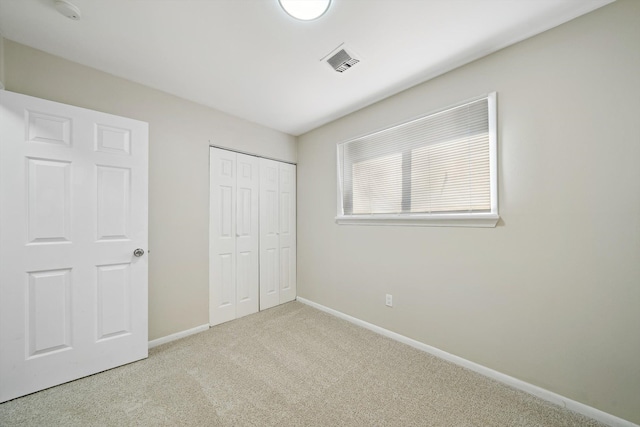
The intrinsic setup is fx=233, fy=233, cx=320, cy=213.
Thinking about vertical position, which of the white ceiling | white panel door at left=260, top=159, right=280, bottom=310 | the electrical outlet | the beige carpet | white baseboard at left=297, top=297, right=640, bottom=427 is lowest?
the beige carpet

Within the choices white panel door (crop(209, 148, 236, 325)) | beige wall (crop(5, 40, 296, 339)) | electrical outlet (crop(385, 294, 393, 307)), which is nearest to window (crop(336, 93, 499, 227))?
electrical outlet (crop(385, 294, 393, 307))

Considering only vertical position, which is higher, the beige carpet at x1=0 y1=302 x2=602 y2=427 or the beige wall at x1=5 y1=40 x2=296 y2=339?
the beige wall at x1=5 y1=40 x2=296 y2=339

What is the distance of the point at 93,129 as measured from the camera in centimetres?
191

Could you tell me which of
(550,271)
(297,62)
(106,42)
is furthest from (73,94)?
(550,271)

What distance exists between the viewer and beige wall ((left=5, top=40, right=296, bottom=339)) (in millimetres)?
2014

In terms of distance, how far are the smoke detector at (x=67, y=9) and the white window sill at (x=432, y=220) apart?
271 centimetres

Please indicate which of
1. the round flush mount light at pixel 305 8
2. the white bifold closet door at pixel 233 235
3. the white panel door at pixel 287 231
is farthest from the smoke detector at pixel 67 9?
the white panel door at pixel 287 231

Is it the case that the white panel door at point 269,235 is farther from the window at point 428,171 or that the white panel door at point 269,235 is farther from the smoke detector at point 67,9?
the smoke detector at point 67,9

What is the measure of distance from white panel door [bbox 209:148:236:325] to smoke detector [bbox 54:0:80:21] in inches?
55.3

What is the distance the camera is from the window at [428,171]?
1901 mm

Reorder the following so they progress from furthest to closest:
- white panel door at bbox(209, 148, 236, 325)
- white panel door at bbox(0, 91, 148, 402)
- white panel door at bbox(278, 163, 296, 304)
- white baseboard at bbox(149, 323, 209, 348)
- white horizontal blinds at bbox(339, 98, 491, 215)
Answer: white panel door at bbox(278, 163, 296, 304) → white panel door at bbox(209, 148, 236, 325) → white baseboard at bbox(149, 323, 209, 348) → white horizontal blinds at bbox(339, 98, 491, 215) → white panel door at bbox(0, 91, 148, 402)

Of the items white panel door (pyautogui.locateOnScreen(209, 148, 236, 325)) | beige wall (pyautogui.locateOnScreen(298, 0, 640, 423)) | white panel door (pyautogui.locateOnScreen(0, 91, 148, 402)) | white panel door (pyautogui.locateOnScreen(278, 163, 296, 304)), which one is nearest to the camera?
beige wall (pyautogui.locateOnScreen(298, 0, 640, 423))

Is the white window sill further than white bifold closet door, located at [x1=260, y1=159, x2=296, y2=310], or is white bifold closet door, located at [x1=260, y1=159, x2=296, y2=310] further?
white bifold closet door, located at [x1=260, y1=159, x2=296, y2=310]

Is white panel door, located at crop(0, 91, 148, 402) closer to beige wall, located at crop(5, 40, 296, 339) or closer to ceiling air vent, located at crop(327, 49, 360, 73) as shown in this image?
beige wall, located at crop(5, 40, 296, 339)
